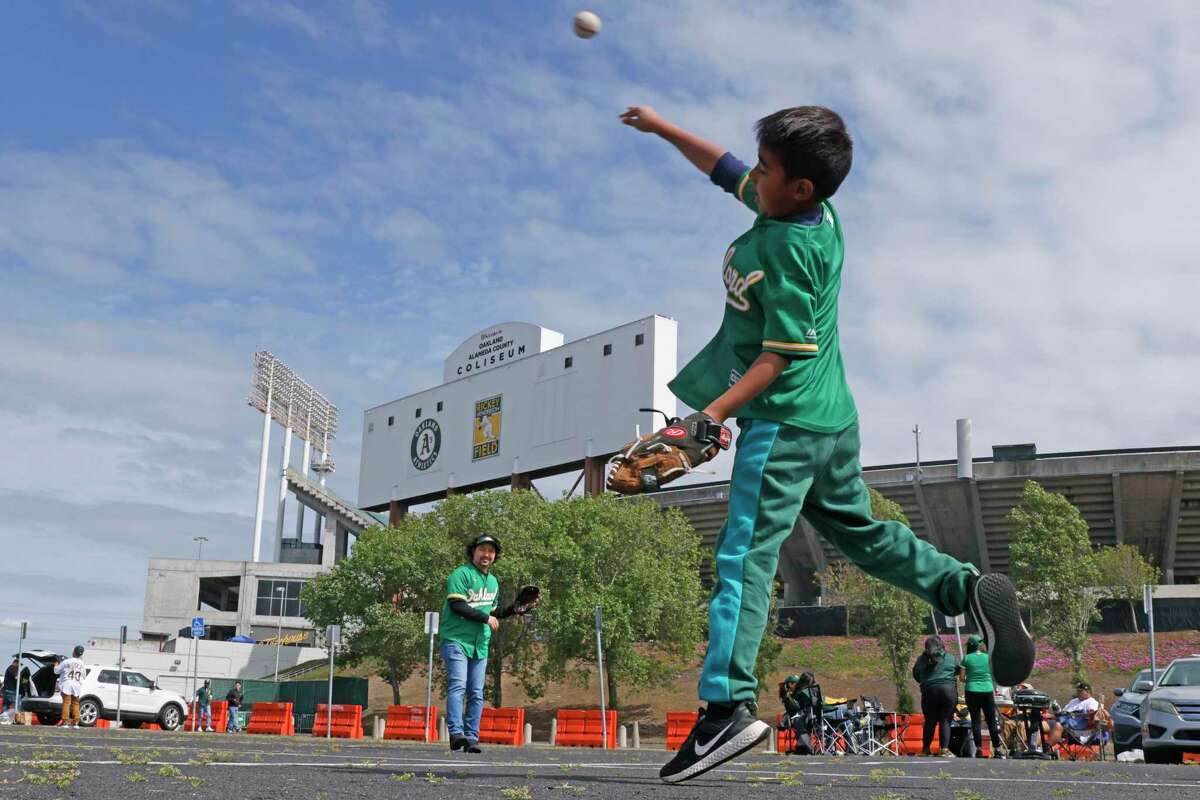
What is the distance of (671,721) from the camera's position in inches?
763

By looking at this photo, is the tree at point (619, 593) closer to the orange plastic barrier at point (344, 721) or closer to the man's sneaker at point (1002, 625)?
the orange plastic barrier at point (344, 721)

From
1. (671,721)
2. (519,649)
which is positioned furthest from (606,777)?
(519,649)

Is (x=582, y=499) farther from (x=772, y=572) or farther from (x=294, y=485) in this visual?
(x=294, y=485)

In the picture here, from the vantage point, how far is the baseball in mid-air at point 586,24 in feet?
19.3

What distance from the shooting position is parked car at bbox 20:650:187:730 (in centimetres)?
2557

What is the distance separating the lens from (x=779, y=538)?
4.09 meters

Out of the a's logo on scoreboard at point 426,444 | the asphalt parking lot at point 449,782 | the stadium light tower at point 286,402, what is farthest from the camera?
the stadium light tower at point 286,402

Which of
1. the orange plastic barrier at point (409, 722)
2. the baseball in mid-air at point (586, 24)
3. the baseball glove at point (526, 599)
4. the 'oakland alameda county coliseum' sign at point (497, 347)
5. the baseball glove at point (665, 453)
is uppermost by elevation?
the 'oakland alameda county coliseum' sign at point (497, 347)

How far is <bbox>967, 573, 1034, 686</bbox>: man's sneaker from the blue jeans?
3.89 metres

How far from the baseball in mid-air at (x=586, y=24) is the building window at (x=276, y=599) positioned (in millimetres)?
85120

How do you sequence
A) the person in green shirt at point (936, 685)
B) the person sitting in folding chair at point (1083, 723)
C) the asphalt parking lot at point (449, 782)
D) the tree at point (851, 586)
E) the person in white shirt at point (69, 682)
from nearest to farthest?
1. the asphalt parking lot at point (449, 782)
2. the person in green shirt at point (936, 685)
3. the person sitting in folding chair at point (1083, 723)
4. the person in white shirt at point (69, 682)
5. the tree at point (851, 586)

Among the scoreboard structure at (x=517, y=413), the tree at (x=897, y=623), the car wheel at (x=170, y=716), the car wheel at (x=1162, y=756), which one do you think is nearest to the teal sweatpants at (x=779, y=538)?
the car wheel at (x=1162, y=756)

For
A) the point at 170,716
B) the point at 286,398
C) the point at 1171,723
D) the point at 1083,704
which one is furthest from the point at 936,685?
the point at 286,398

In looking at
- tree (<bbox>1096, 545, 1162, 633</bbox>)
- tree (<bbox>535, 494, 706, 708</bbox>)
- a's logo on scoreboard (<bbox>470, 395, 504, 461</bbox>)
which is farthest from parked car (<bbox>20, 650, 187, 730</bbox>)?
a's logo on scoreboard (<bbox>470, 395, 504, 461</bbox>)
